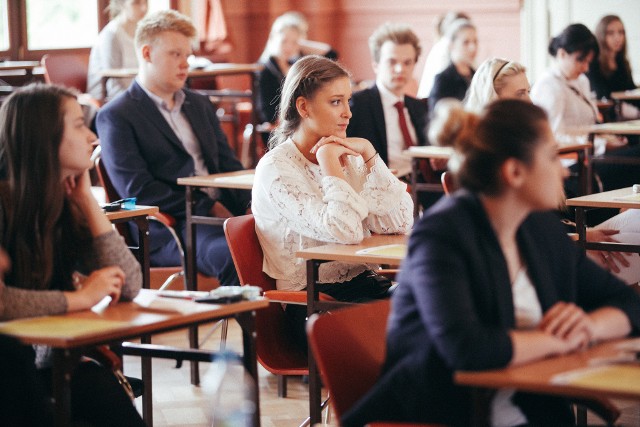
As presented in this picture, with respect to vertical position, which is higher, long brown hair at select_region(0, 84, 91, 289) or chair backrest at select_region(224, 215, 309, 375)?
long brown hair at select_region(0, 84, 91, 289)

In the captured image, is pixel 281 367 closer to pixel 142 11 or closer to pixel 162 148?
pixel 162 148

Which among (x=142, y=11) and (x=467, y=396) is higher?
(x=142, y=11)

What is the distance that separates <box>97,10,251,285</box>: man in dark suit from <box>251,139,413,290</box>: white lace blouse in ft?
2.75

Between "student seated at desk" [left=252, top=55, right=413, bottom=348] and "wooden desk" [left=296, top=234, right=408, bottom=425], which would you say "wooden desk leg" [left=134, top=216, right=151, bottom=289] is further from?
"wooden desk" [left=296, top=234, right=408, bottom=425]

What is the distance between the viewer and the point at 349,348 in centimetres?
221

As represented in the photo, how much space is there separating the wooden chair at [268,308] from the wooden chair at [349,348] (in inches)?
36.5

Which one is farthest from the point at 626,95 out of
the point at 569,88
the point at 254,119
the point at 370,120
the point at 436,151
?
the point at 436,151

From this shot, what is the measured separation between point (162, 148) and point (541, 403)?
301 centimetres

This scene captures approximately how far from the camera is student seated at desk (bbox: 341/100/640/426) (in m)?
1.97

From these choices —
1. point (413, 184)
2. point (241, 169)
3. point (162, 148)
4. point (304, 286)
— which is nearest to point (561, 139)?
point (413, 184)

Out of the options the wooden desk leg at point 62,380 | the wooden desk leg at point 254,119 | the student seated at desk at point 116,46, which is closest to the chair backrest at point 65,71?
the student seated at desk at point 116,46

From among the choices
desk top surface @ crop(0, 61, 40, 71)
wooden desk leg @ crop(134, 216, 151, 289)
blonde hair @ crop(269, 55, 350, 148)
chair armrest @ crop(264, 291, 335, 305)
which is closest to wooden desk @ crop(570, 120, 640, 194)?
blonde hair @ crop(269, 55, 350, 148)

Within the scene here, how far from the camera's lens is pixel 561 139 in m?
6.11

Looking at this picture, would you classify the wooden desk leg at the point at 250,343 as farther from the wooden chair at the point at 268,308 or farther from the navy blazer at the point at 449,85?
the navy blazer at the point at 449,85
